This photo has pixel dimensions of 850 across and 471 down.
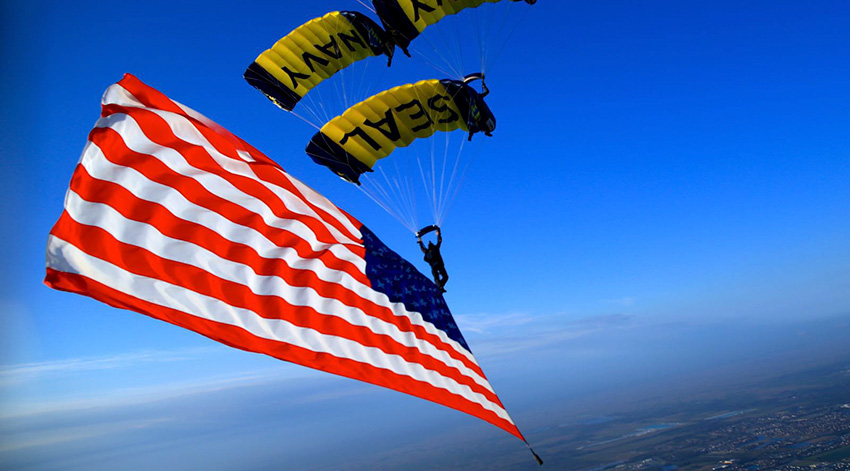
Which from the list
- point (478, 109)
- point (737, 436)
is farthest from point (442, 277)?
point (737, 436)

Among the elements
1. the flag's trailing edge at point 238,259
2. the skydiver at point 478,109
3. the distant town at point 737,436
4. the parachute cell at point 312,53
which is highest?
the parachute cell at point 312,53

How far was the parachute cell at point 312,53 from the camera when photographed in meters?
13.5

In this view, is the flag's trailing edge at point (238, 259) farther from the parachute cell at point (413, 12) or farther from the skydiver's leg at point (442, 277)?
the parachute cell at point (413, 12)

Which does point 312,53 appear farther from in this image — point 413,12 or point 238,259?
point 238,259

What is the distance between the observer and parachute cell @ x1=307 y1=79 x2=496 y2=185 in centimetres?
1270

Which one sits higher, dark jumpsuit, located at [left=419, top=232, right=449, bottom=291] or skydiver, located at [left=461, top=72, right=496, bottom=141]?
skydiver, located at [left=461, top=72, right=496, bottom=141]

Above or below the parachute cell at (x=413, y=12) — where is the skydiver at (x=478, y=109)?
below

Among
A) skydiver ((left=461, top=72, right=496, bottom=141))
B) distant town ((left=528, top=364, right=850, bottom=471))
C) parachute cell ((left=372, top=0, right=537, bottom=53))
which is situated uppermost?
parachute cell ((left=372, top=0, right=537, bottom=53))

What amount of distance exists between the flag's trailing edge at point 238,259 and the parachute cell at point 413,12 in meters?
6.64

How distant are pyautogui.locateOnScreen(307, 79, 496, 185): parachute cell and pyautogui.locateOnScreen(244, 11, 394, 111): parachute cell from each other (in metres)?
1.60

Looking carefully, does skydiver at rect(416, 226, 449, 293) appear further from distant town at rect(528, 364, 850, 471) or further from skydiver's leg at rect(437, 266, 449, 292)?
distant town at rect(528, 364, 850, 471)

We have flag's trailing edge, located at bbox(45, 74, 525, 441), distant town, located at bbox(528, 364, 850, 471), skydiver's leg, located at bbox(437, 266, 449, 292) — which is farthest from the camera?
distant town, located at bbox(528, 364, 850, 471)

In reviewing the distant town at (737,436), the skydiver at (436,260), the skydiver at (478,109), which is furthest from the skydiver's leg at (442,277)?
the distant town at (737,436)

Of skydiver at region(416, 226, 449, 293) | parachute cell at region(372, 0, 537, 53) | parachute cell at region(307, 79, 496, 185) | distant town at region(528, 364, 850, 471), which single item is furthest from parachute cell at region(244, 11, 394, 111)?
distant town at region(528, 364, 850, 471)
